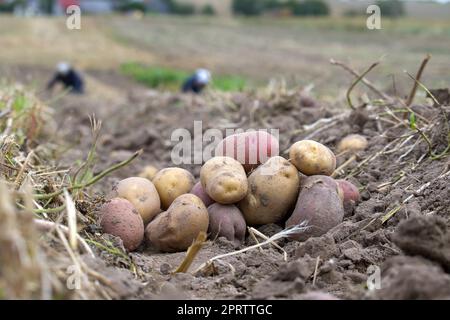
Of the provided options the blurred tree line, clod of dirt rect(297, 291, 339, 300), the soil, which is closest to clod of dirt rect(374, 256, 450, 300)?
the soil

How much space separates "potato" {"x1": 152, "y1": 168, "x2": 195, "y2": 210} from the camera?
3020mm

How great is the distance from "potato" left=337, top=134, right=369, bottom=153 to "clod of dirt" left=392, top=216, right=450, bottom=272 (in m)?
1.44

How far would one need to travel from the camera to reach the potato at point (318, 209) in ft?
9.02

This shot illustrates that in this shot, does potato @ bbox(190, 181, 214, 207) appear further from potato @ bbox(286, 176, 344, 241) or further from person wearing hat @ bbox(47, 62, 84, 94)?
person wearing hat @ bbox(47, 62, 84, 94)

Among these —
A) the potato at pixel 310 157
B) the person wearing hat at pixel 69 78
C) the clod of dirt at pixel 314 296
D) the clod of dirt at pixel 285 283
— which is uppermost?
the potato at pixel 310 157

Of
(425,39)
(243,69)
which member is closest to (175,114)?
(243,69)

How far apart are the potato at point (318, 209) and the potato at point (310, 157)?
10 centimetres

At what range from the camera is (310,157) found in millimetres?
2887

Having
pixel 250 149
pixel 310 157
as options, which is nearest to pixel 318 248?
pixel 310 157

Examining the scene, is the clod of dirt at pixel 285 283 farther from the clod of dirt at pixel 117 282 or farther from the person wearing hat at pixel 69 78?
the person wearing hat at pixel 69 78

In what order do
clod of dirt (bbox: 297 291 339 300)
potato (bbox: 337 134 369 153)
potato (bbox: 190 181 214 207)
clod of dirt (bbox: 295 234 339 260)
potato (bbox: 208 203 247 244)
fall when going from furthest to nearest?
potato (bbox: 337 134 369 153) < potato (bbox: 190 181 214 207) < potato (bbox: 208 203 247 244) < clod of dirt (bbox: 295 234 339 260) < clod of dirt (bbox: 297 291 339 300)

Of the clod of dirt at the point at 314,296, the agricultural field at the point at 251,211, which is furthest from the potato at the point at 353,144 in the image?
the clod of dirt at the point at 314,296

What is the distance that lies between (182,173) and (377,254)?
1.04 metres

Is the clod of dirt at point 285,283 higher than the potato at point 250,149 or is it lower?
lower
